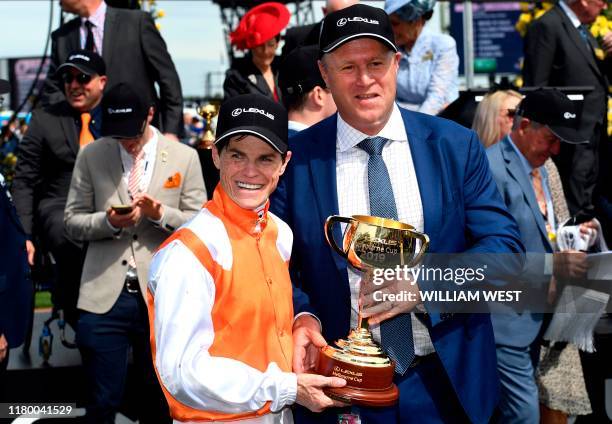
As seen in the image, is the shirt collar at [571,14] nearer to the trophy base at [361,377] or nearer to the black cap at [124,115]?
the black cap at [124,115]

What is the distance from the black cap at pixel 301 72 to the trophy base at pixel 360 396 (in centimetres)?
214

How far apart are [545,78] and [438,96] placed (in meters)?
1.33

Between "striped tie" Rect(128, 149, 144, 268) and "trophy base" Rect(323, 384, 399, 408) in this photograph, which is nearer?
"trophy base" Rect(323, 384, 399, 408)

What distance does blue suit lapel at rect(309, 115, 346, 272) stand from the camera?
277cm

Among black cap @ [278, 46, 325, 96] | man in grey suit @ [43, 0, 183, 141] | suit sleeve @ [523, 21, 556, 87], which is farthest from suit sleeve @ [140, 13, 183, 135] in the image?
suit sleeve @ [523, 21, 556, 87]

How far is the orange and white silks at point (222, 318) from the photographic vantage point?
238 centimetres

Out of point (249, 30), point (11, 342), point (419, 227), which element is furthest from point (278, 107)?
point (249, 30)

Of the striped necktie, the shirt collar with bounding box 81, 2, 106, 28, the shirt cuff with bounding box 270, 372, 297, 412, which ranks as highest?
the shirt collar with bounding box 81, 2, 106, 28

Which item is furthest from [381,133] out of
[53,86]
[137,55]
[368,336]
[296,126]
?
[53,86]

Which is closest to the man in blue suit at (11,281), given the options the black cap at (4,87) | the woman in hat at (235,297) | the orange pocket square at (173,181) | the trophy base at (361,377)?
the black cap at (4,87)

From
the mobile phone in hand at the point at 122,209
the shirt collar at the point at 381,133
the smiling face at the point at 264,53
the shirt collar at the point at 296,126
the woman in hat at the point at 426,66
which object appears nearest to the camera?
the shirt collar at the point at 381,133

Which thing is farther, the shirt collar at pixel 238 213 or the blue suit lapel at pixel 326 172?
the blue suit lapel at pixel 326 172

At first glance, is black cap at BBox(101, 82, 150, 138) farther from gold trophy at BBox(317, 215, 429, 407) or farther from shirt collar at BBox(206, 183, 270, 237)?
gold trophy at BBox(317, 215, 429, 407)

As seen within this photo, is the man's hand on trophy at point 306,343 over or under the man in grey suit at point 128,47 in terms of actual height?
under
